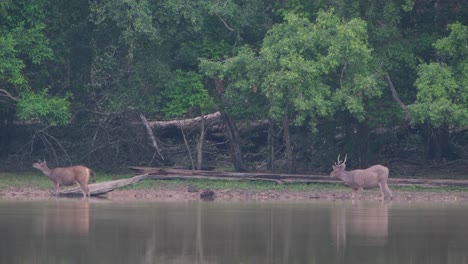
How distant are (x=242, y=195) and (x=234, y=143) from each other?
4.17 metres

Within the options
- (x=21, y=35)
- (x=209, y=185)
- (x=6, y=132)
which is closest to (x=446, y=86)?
(x=209, y=185)

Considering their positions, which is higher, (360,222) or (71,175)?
(71,175)

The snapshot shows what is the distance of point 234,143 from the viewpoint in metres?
31.6

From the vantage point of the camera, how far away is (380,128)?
32.2m

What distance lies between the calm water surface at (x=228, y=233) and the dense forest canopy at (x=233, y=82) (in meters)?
4.53

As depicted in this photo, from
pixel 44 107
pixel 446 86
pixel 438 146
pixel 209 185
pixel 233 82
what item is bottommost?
pixel 209 185

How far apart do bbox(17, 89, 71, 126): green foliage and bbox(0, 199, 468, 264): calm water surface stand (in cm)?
430

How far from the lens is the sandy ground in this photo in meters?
26.9

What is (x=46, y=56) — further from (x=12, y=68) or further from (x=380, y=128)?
(x=380, y=128)

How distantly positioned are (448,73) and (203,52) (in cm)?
759

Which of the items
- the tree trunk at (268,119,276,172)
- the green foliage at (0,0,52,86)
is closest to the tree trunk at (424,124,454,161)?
the tree trunk at (268,119,276,172)

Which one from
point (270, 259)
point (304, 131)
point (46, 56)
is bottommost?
point (270, 259)

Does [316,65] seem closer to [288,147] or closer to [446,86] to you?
[446,86]

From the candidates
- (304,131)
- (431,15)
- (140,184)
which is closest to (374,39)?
(431,15)
